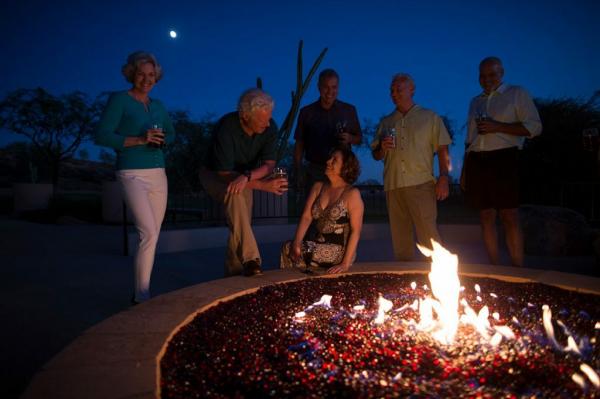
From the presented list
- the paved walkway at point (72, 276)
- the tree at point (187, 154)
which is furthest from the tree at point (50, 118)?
the paved walkway at point (72, 276)

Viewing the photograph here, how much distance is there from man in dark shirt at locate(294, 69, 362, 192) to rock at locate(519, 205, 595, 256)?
157 inches

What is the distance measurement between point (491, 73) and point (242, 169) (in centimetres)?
253

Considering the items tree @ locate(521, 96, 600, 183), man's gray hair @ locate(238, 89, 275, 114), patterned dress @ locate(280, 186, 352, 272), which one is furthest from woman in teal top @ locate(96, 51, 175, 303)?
tree @ locate(521, 96, 600, 183)

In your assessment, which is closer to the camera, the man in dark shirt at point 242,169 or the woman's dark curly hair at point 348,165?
the man in dark shirt at point 242,169

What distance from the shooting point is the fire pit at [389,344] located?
1692 millimetres

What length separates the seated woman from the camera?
3551 mm

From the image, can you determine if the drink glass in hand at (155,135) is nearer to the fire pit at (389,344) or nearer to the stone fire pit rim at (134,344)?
the stone fire pit rim at (134,344)

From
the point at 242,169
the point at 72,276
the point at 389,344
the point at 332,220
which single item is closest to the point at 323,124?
the point at 242,169

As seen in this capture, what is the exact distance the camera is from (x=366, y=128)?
26391mm

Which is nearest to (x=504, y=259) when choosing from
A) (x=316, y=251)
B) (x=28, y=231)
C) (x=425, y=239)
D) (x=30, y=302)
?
(x=425, y=239)

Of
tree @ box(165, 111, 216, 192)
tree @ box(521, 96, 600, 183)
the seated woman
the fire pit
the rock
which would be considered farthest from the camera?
tree @ box(165, 111, 216, 192)

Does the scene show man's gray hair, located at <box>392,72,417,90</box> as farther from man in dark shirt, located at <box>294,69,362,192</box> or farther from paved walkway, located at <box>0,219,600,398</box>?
paved walkway, located at <box>0,219,600,398</box>

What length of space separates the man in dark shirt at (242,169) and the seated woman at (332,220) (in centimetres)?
40

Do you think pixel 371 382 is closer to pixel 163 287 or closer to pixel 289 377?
pixel 289 377
